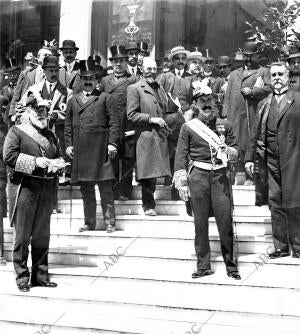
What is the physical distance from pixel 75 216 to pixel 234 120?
3.04 meters

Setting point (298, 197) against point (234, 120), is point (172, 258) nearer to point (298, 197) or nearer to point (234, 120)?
point (298, 197)

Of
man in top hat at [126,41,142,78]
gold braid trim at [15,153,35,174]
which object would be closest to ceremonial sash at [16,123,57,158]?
gold braid trim at [15,153,35,174]

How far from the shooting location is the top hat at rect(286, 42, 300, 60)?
29.8 ft

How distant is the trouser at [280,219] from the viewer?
7.51 meters

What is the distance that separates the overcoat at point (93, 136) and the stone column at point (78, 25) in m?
6.29

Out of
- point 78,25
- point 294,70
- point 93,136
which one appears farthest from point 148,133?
point 78,25

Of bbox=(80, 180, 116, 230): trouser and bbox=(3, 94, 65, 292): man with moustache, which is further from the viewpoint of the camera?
bbox=(80, 180, 116, 230): trouser

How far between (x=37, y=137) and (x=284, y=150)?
2913 mm

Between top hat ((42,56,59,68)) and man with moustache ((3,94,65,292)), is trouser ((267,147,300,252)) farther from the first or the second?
top hat ((42,56,59,68))

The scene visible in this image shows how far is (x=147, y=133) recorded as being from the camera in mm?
9344

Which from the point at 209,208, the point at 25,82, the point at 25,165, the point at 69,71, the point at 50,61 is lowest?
the point at 209,208

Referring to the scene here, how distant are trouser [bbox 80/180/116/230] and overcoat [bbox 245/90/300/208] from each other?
6.78 feet

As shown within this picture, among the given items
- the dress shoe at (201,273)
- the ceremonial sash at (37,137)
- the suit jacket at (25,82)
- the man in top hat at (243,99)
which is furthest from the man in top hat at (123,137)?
the dress shoe at (201,273)

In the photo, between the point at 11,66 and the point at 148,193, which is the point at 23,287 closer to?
the point at 148,193
